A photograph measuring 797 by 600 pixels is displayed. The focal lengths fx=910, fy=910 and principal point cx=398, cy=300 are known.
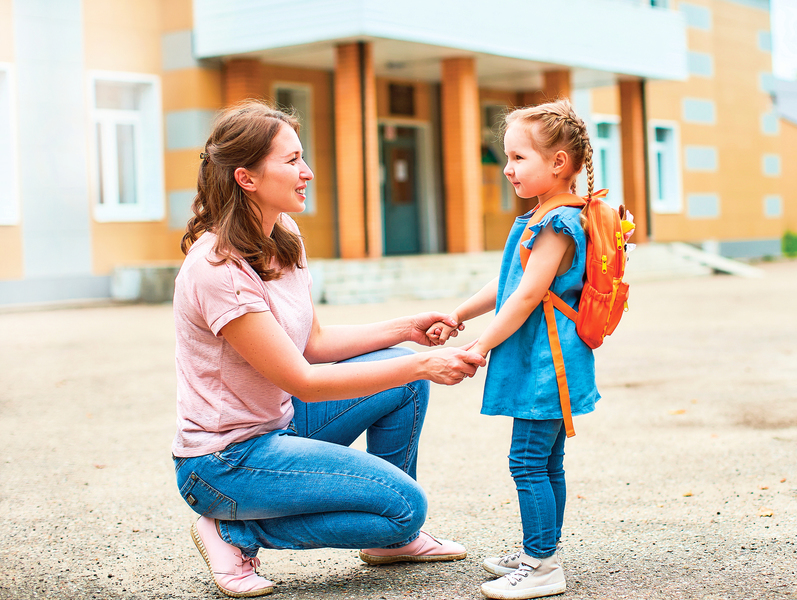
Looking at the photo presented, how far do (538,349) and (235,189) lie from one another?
1.01 metres

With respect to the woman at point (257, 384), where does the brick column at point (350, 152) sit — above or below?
above

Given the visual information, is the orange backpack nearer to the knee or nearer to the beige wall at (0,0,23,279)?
the knee

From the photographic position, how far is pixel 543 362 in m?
2.65

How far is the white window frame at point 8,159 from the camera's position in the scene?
14.1 metres

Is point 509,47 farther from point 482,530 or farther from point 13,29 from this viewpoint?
point 482,530

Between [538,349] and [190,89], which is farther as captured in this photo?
[190,89]

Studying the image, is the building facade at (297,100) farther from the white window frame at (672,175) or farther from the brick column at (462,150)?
the white window frame at (672,175)

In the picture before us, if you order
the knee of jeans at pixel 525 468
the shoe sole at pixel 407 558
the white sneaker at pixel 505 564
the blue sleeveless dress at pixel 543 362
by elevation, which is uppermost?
the blue sleeveless dress at pixel 543 362

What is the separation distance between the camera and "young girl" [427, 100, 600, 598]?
8.63 ft

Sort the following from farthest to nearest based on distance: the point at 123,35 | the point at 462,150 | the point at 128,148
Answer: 1. the point at 462,150
2. the point at 128,148
3. the point at 123,35

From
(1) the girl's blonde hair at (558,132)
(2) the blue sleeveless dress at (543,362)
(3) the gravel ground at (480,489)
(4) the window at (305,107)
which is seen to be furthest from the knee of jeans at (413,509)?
(4) the window at (305,107)

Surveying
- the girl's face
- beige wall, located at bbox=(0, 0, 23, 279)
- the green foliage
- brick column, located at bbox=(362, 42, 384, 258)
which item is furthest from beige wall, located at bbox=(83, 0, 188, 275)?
the green foliage

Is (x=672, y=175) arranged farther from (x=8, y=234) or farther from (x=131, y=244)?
(x=8, y=234)

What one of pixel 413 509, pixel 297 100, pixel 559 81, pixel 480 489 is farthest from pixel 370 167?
pixel 413 509
